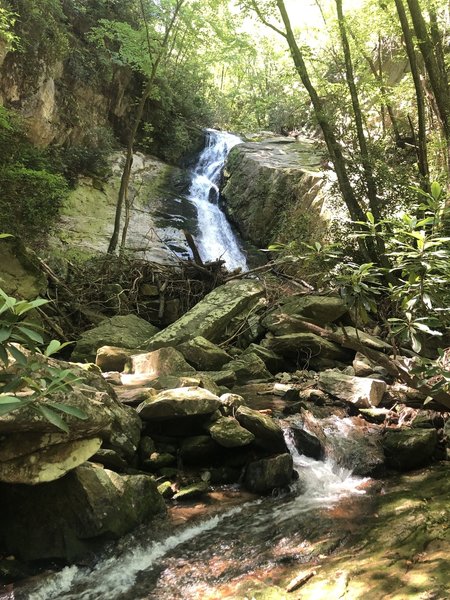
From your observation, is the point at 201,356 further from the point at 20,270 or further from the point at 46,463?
the point at 46,463

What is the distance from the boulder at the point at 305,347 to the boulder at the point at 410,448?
10.0 feet

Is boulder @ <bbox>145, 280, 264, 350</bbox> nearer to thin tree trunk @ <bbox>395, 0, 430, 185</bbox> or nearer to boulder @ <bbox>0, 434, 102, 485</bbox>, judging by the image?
thin tree trunk @ <bbox>395, 0, 430, 185</bbox>

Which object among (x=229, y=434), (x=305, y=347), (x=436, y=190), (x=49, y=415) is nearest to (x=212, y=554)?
(x=229, y=434)

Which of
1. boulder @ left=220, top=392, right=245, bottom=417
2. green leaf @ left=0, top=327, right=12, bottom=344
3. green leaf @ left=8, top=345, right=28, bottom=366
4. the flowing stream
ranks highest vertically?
green leaf @ left=0, top=327, right=12, bottom=344

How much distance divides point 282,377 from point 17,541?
4816 mm

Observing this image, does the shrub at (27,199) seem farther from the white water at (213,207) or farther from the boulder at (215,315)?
the white water at (213,207)

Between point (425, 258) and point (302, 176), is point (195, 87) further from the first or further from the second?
point (425, 258)

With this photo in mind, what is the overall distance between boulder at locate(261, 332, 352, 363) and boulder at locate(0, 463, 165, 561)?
4.85 meters

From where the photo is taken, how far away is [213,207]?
16547 mm

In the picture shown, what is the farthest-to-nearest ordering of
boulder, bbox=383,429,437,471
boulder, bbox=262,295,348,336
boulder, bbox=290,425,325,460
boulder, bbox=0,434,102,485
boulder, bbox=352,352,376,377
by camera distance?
boulder, bbox=262,295,348,336 < boulder, bbox=352,352,376,377 < boulder, bbox=290,425,325,460 < boulder, bbox=383,429,437,471 < boulder, bbox=0,434,102,485

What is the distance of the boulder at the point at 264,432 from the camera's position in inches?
186

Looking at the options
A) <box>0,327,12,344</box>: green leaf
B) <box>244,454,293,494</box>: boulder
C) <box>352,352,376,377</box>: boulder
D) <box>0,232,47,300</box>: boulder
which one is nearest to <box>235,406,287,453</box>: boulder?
<box>244,454,293,494</box>: boulder

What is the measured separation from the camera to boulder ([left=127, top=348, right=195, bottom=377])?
6.64 m

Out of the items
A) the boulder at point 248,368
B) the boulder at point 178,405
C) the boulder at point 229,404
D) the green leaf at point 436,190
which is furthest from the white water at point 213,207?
the green leaf at point 436,190
